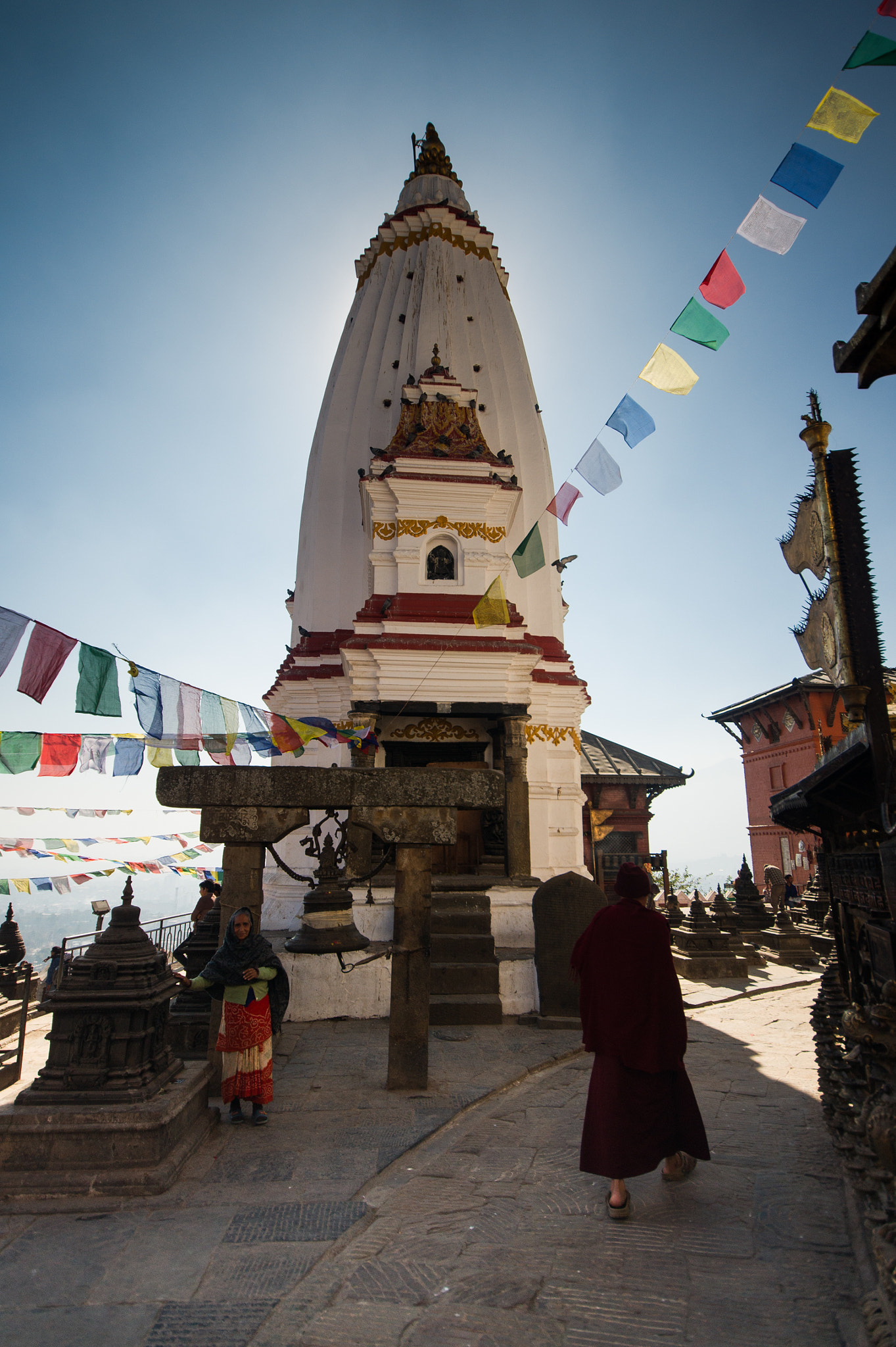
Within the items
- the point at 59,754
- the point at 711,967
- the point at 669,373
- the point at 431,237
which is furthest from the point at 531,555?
the point at 431,237

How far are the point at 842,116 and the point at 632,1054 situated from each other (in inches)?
266

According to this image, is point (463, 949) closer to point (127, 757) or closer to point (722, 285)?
point (127, 757)

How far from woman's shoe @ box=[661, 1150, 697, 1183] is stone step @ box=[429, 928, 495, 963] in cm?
511

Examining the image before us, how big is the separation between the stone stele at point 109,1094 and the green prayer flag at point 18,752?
4709mm

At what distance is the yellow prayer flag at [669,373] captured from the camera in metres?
7.46

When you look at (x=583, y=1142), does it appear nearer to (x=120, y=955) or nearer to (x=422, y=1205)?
(x=422, y=1205)

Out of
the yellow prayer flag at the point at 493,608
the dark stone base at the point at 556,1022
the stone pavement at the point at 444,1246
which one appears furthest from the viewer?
the yellow prayer flag at the point at 493,608

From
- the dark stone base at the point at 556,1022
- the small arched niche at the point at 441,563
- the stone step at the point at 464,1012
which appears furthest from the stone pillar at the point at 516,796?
the small arched niche at the point at 441,563

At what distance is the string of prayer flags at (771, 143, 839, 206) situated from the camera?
6.02m

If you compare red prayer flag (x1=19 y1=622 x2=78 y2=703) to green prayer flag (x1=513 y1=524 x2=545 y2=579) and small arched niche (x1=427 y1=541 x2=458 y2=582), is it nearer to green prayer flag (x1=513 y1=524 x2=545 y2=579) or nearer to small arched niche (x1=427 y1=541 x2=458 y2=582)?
green prayer flag (x1=513 y1=524 x2=545 y2=579)

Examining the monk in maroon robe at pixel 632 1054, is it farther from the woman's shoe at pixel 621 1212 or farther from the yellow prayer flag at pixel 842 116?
the yellow prayer flag at pixel 842 116

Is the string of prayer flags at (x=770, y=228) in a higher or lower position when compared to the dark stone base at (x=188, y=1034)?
higher

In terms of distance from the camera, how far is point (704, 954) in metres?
11.8

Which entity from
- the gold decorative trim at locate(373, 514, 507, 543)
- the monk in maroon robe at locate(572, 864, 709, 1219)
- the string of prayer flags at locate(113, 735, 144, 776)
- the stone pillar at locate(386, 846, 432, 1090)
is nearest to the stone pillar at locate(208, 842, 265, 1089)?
the stone pillar at locate(386, 846, 432, 1090)
